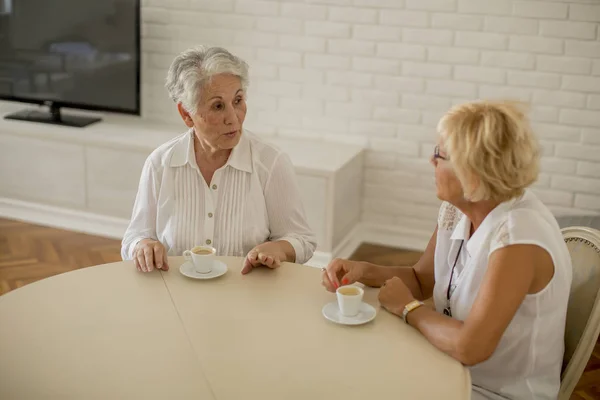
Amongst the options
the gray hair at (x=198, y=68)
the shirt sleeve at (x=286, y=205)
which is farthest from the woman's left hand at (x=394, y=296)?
the gray hair at (x=198, y=68)

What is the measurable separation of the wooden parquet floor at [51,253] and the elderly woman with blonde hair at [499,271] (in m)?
2.28

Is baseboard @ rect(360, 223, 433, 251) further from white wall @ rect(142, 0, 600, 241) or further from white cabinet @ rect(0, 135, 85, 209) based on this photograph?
white cabinet @ rect(0, 135, 85, 209)

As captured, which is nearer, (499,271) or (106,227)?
(499,271)

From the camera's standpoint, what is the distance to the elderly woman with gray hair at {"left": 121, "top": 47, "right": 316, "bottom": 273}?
239cm

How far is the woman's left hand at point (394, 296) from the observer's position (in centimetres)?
189

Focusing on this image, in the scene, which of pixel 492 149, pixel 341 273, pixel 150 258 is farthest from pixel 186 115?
pixel 492 149

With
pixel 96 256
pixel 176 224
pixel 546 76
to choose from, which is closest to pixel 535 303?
pixel 176 224

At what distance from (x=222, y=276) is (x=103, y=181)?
2.50m

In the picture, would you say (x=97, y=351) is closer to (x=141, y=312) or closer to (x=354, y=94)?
(x=141, y=312)

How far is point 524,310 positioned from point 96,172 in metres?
3.10

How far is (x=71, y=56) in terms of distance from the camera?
15.1ft

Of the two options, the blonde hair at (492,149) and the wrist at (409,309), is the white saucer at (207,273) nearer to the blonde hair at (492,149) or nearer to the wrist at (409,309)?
the wrist at (409,309)

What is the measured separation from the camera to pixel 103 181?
4.45 meters

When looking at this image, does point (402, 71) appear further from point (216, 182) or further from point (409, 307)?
point (409, 307)
